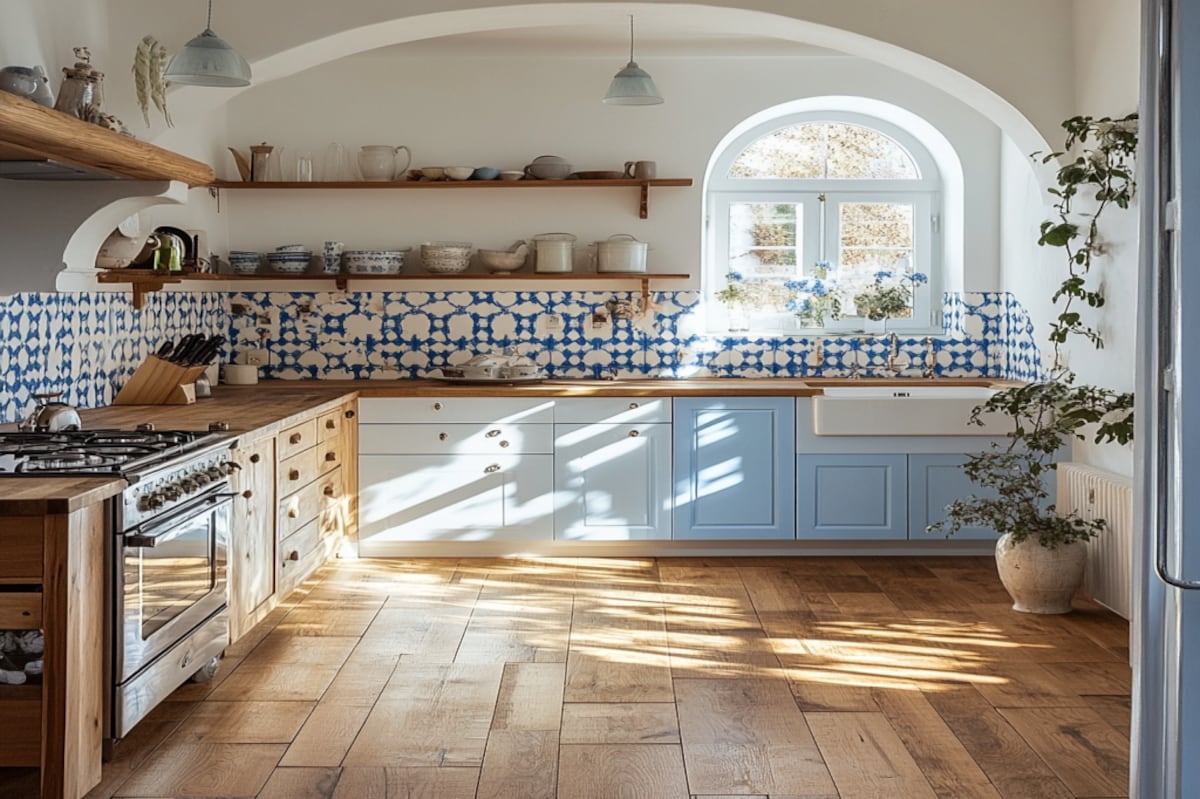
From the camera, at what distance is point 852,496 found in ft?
18.6

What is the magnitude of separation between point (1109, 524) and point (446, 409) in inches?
111

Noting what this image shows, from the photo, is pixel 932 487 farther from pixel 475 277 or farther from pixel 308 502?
pixel 308 502

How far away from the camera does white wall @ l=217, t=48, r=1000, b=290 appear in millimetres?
6137

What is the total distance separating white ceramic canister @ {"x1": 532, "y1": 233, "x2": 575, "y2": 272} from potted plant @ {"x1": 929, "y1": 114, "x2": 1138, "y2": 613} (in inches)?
85.2

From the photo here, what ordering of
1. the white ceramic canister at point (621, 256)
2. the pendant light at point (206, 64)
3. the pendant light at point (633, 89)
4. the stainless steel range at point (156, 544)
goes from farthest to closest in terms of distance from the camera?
1. the white ceramic canister at point (621, 256)
2. the pendant light at point (633, 89)
3. the pendant light at point (206, 64)
4. the stainless steel range at point (156, 544)

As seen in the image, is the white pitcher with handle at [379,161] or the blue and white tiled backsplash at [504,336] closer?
the white pitcher with handle at [379,161]

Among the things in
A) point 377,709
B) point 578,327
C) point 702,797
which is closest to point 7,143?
point 377,709

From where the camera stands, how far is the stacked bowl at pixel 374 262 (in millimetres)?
6020

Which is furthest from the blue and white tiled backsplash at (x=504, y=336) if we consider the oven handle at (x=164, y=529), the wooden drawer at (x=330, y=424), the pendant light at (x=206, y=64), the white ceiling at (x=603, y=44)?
Result: the oven handle at (x=164, y=529)

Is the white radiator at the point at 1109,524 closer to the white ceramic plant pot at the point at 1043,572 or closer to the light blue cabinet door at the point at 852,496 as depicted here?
the white ceramic plant pot at the point at 1043,572

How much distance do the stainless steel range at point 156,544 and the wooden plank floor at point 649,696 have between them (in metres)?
0.19

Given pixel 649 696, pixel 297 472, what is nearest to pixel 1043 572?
pixel 649 696

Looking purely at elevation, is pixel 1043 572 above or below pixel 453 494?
below

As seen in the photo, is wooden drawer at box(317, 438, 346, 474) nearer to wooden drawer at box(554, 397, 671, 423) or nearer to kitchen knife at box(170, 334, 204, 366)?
kitchen knife at box(170, 334, 204, 366)
